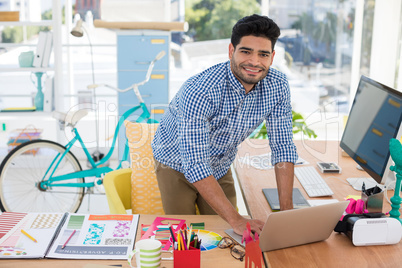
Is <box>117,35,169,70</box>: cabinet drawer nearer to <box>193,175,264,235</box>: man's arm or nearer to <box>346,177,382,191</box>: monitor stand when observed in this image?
<box>346,177,382,191</box>: monitor stand

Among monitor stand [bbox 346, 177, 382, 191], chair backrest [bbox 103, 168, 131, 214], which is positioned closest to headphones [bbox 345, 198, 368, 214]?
monitor stand [bbox 346, 177, 382, 191]

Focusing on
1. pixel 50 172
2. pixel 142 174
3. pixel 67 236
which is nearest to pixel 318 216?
pixel 67 236

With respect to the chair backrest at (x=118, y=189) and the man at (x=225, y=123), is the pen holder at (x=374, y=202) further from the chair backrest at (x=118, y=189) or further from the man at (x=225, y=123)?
the chair backrest at (x=118, y=189)

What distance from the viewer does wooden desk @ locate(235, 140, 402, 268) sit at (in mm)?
1593

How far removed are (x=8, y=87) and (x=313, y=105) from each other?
141 inches

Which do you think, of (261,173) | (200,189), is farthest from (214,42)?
(200,189)

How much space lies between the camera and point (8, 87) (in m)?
5.27

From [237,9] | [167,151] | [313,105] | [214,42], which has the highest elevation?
[237,9]

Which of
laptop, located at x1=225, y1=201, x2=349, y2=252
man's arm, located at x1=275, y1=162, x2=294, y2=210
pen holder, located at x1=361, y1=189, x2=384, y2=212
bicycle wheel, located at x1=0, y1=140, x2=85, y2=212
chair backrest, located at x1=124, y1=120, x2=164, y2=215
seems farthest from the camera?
bicycle wheel, located at x1=0, y1=140, x2=85, y2=212

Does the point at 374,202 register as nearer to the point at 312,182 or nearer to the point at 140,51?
the point at 312,182

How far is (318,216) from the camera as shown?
1624mm

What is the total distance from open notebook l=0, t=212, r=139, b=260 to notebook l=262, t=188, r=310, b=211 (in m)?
0.58

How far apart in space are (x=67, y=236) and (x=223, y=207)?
56 cm

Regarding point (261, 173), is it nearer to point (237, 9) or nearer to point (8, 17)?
point (8, 17)
